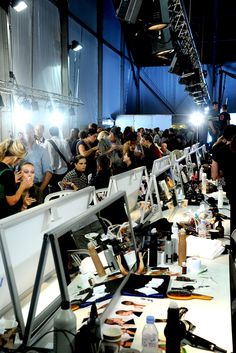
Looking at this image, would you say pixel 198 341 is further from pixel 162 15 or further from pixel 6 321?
pixel 162 15

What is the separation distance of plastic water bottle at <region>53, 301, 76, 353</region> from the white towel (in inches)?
60.6

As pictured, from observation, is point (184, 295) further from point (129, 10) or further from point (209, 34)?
point (209, 34)

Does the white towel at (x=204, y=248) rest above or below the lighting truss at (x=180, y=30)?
below

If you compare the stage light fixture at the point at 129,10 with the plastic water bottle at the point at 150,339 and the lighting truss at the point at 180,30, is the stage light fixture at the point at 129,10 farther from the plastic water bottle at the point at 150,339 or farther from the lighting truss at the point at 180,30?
the plastic water bottle at the point at 150,339

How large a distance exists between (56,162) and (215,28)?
12.1 meters

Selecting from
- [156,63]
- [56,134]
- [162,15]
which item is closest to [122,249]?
[162,15]

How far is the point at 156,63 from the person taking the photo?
19484mm

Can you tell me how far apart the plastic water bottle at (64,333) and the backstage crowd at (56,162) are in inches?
79.8

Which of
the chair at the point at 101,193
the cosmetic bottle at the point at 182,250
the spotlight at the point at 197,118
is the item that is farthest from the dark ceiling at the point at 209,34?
the cosmetic bottle at the point at 182,250

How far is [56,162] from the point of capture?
263 inches

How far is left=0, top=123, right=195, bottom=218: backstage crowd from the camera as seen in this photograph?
11.5ft

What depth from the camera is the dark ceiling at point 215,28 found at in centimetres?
1575

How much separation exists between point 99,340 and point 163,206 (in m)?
2.95

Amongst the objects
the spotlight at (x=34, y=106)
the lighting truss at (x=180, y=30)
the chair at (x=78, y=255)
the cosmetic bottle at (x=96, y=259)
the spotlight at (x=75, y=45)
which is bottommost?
the cosmetic bottle at (x=96, y=259)
